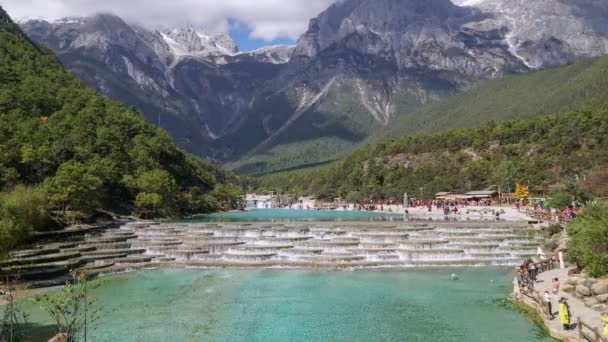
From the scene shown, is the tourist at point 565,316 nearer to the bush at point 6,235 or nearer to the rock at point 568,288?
the rock at point 568,288

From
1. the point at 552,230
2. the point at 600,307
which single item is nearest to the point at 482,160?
the point at 552,230

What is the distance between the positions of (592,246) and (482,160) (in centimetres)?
12162

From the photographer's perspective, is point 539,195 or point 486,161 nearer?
point 539,195

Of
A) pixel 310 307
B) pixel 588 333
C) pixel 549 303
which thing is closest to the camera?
pixel 588 333

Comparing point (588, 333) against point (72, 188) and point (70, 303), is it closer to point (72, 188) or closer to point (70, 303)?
point (70, 303)

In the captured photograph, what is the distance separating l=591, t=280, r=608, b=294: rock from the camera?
25297 mm

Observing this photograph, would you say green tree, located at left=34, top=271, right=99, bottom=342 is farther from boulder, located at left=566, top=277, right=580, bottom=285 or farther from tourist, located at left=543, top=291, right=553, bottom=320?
boulder, located at left=566, top=277, right=580, bottom=285

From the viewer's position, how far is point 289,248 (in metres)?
47.6

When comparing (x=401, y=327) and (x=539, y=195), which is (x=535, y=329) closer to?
(x=401, y=327)

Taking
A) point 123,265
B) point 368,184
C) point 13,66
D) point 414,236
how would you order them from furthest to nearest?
point 368,184 → point 13,66 → point 414,236 → point 123,265

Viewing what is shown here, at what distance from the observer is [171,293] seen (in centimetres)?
3400

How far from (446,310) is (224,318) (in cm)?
1356

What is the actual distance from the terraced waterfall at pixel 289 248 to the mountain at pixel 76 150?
10.9 m

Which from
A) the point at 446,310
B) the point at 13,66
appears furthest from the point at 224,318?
the point at 13,66
